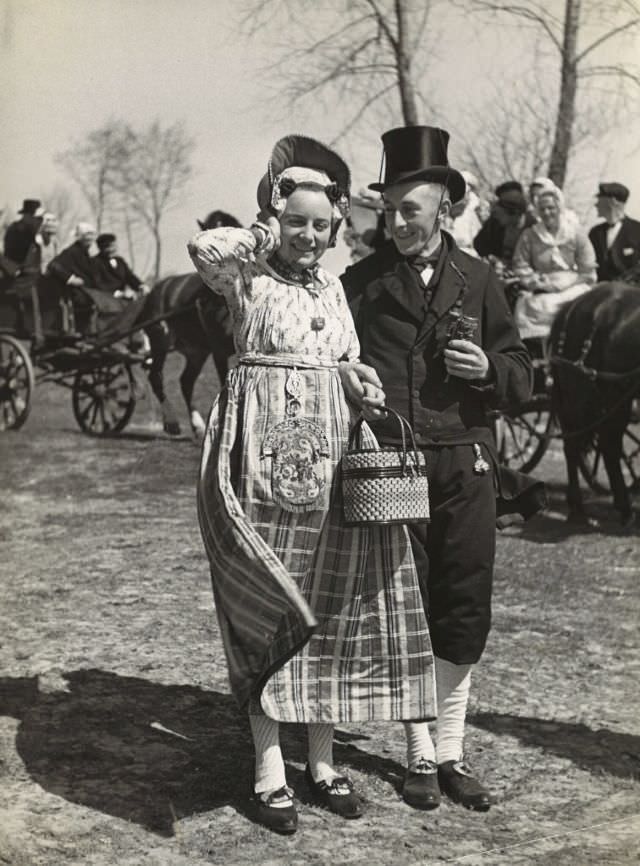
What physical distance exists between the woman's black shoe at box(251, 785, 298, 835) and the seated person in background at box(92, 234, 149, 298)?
33.8ft

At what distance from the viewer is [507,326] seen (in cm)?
353

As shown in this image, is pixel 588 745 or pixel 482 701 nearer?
pixel 588 745

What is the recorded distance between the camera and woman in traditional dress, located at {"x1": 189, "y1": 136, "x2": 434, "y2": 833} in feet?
10.4

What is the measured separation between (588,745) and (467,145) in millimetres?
7229

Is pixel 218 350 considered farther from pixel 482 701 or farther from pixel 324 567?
pixel 324 567

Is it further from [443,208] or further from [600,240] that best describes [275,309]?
[600,240]

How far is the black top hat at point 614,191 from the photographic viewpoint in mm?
9070

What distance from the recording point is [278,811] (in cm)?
319

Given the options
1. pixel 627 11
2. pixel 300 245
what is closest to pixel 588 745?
pixel 300 245

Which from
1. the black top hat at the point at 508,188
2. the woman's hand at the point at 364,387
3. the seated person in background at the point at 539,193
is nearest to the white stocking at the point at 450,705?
the woman's hand at the point at 364,387

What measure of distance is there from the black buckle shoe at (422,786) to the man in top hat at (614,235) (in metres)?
6.48

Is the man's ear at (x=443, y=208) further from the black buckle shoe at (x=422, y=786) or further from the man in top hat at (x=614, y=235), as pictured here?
the man in top hat at (x=614, y=235)

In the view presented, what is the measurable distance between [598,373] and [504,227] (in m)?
1.76

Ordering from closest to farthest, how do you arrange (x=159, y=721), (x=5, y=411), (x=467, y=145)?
(x=159, y=721)
(x=467, y=145)
(x=5, y=411)
